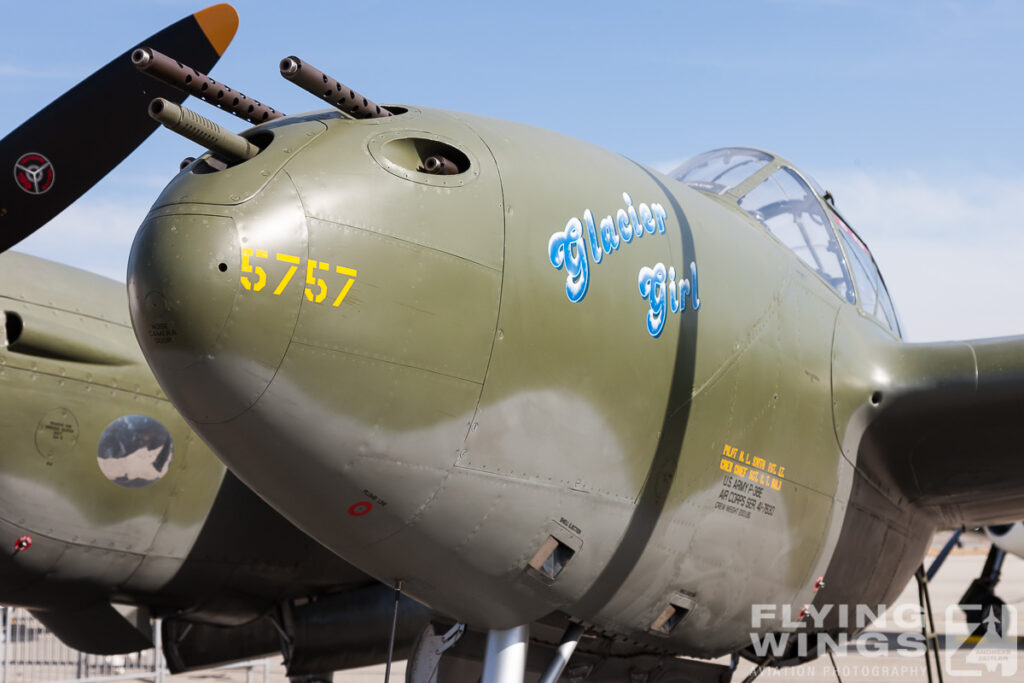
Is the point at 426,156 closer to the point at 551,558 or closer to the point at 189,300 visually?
the point at 189,300

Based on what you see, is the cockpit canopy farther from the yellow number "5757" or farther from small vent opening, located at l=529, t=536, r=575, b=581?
the yellow number "5757"

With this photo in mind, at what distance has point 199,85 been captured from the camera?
417 centimetres

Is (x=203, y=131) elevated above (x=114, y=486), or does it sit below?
above

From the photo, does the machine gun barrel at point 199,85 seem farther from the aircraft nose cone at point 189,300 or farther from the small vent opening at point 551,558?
the small vent opening at point 551,558

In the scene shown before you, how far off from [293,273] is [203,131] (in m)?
0.69

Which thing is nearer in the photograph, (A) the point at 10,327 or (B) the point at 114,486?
(A) the point at 10,327

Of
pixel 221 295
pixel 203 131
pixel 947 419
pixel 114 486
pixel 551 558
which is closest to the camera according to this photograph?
pixel 221 295

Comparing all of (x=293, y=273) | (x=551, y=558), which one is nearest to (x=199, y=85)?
(x=293, y=273)

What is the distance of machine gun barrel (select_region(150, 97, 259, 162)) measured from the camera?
4.03 meters

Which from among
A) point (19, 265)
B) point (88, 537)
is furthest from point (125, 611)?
point (19, 265)

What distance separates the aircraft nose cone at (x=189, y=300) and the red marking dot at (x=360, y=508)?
2.14 ft

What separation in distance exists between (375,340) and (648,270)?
1499 mm

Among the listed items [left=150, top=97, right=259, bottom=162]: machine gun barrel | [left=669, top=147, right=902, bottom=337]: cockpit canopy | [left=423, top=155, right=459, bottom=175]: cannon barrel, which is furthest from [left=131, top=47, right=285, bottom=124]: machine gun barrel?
[left=669, top=147, right=902, bottom=337]: cockpit canopy

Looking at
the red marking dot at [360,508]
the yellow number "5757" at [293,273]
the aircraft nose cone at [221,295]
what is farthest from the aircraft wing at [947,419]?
the aircraft nose cone at [221,295]
